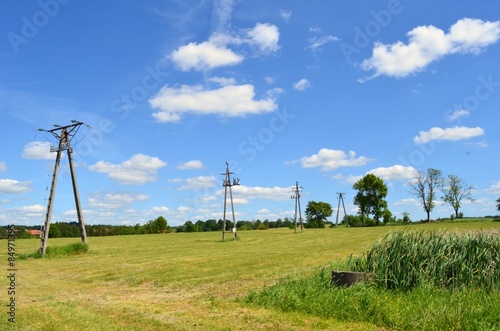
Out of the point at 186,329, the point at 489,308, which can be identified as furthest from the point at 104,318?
the point at 489,308

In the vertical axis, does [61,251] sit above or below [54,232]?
below

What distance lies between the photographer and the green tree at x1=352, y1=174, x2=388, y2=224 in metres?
108

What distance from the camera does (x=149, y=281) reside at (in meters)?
15.8

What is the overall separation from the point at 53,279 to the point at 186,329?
11.2 metres

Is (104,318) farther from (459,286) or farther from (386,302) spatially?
(459,286)

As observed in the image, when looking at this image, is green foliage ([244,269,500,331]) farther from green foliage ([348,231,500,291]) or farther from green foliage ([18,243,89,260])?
green foliage ([18,243,89,260])

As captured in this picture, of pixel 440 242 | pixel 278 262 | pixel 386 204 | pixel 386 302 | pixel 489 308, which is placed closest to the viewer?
pixel 489 308

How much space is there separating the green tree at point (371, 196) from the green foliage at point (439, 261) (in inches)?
3940

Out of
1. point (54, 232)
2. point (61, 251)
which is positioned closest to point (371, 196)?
point (54, 232)

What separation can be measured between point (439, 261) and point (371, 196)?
102315 millimetres

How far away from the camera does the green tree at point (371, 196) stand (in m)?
108

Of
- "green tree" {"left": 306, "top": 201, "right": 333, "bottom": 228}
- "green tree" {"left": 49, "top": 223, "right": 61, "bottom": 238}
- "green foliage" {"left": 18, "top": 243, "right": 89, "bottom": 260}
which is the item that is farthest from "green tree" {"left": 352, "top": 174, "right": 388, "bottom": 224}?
"green foliage" {"left": 18, "top": 243, "right": 89, "bottom": 260}

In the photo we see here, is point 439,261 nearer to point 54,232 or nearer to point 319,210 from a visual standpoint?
point 54,232

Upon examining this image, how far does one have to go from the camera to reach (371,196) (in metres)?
109
